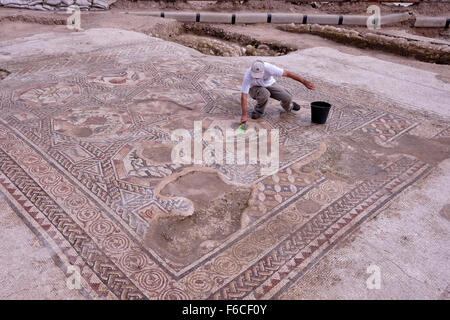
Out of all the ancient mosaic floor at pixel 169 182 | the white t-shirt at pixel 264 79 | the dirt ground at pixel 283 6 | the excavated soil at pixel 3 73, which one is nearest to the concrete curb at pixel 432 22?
the dirt ground at pixel 283 6

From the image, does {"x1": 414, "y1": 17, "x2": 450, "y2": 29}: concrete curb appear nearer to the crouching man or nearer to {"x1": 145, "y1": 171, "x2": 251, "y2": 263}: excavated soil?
the crouching man

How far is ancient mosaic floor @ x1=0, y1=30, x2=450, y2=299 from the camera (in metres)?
1.90

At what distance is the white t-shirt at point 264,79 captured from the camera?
3.26 m

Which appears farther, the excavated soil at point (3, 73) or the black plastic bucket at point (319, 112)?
the excavated soil at point (3, 73)

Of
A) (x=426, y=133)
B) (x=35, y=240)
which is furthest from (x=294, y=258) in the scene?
(x=426, y=133)

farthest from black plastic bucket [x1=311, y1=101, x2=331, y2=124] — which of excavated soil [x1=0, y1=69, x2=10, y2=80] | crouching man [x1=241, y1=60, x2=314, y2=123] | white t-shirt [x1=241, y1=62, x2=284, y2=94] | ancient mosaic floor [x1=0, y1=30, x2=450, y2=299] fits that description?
excavated soil [x1=0, y1=69, x2=10, y2=80]

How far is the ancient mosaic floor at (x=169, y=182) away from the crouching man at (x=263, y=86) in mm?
144

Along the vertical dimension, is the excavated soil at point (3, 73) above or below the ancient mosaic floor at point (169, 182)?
above

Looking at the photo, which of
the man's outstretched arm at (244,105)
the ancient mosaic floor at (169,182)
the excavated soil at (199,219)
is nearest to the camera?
the ancient mosaic floor at (169,182)

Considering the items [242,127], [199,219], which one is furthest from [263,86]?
[199,219]

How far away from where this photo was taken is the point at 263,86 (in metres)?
3.52

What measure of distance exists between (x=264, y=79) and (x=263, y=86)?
0.07 meters

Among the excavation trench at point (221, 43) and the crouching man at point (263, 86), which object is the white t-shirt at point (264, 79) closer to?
the crouching man at point (263, 86)

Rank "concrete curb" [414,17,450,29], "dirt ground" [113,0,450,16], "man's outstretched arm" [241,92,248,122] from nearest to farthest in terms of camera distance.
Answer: "man's outstretched arm" [241,92,248,122] < "concrete curb" [414,17,450,29] < "dirt ground" [113,0,450,16]
